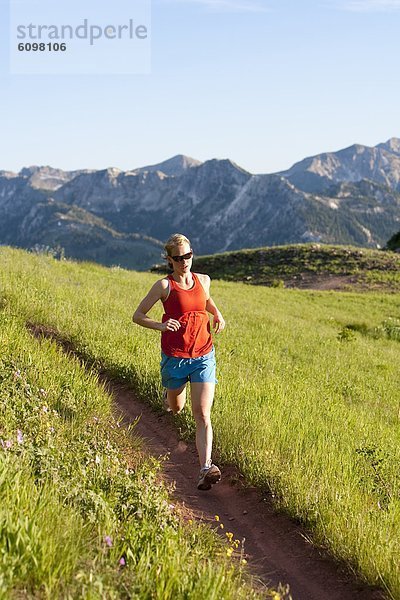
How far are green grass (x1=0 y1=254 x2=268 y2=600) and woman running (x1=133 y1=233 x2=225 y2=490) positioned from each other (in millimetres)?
756

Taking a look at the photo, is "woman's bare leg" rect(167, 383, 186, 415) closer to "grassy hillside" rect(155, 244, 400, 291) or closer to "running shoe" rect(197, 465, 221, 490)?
"running shoe" rect(197, 465, 221, 490)

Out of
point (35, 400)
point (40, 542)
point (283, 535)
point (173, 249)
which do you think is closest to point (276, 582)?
point (283, 535)

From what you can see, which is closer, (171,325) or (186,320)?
(171,325)

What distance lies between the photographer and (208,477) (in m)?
5.59

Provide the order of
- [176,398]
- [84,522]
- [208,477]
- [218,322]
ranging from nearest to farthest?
1. [84,522]
2. [208,477]
3. [218,322]
4. [176,398]

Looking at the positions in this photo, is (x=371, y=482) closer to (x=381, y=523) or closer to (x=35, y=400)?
(x=381, y=523)

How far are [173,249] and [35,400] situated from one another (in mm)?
2034

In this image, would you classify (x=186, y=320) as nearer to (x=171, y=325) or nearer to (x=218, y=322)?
(x=171, y=325)

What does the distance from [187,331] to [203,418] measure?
0.91 meters

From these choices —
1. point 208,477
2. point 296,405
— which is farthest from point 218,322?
point 296,405

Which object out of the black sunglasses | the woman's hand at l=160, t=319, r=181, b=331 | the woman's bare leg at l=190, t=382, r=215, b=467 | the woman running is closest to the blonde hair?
the woman running

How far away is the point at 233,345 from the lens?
12.1 m

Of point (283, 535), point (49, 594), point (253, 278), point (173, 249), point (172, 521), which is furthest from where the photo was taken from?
point (253, 278)

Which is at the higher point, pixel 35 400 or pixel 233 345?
pixel 35 400
